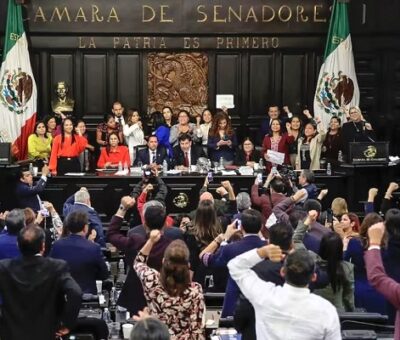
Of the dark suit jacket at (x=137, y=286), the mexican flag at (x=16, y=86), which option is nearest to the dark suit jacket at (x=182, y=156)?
the mexican flag at (x=16, y=86)

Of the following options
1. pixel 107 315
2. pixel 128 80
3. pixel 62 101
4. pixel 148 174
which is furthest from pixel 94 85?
pixel 107 315

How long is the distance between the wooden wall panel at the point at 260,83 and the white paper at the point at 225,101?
15.8 inches

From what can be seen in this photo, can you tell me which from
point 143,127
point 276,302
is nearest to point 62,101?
point 143,127

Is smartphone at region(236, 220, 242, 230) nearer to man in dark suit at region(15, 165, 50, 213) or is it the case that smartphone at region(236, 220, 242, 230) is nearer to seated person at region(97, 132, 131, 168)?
man in dark suit at region(15, 165, 50, 213)

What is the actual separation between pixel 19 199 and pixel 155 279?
7540 millimetres

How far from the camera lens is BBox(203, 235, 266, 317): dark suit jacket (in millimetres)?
6371

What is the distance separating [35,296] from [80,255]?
57.1 inches

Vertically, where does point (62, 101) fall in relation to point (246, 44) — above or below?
below

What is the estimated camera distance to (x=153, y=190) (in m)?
12.2

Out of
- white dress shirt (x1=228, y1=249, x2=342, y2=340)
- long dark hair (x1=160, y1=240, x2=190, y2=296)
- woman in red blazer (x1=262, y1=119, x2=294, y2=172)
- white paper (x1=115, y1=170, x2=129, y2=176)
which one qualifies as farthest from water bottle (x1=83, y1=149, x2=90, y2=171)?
white dress shirt (x1=228, y1=249, x2=342, y2=340)

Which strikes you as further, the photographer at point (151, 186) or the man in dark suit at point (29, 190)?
the man in dark suit at point (29, 190)

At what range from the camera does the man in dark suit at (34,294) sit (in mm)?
5785

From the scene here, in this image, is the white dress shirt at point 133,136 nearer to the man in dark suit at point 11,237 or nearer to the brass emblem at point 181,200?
the brass emblem at point 181,200

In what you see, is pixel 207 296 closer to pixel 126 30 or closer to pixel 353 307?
pixel 353 307
